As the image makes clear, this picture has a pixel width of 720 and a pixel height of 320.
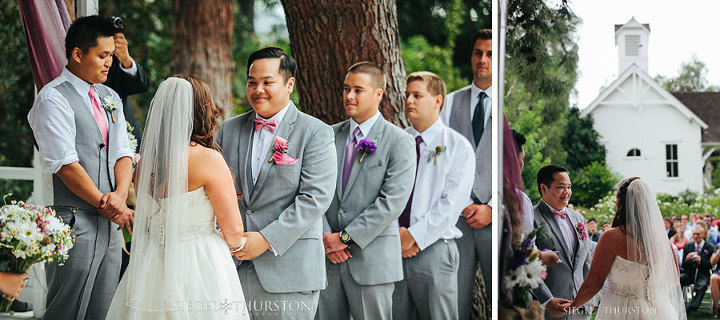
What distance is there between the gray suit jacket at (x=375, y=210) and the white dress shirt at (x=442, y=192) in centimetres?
10

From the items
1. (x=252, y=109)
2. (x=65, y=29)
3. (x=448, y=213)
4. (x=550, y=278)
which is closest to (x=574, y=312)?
(x=550, y=278)

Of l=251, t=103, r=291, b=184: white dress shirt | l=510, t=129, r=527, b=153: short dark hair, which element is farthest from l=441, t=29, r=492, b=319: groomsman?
l=251, t=103, r=291, b=184: white dress shirt

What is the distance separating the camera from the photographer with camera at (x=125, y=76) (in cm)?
561

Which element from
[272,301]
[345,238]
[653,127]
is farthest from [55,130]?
[653,127]

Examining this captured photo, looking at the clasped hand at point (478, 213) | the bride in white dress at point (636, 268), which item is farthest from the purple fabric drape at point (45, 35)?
the bride in white dress at point (636, 268)

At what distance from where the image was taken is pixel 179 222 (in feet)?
14.6

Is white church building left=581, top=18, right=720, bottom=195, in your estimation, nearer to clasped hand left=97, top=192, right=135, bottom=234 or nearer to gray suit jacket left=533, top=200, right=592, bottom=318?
gray suit jacket left=533, top=200, right=592, bottom=318

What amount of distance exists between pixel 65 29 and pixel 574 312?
175 inches

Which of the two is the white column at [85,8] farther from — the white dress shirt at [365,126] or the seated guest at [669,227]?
the seated guest at [669,227]

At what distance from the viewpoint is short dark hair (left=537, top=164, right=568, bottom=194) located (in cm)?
546

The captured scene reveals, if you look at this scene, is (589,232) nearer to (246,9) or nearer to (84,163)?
(246,9)

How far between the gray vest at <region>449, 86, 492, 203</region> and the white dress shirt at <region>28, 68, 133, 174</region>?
2.55m

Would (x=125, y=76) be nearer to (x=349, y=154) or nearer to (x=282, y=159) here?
(x=282, y=159)

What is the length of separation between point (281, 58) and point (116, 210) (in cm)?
170
